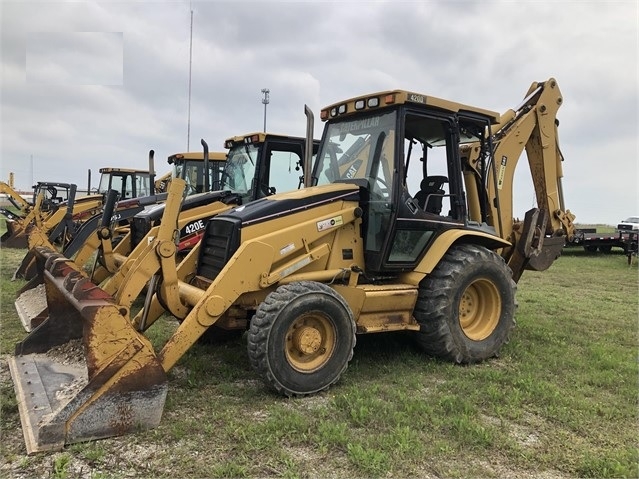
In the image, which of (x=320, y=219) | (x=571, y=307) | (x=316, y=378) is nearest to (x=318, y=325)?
(x=316, y=378)

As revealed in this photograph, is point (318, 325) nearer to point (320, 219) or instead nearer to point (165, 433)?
point (320, 219)

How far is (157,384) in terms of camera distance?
146 inches

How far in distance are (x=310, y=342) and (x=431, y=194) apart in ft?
7.67

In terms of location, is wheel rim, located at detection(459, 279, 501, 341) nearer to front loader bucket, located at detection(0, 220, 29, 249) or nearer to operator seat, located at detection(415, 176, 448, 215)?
operator seat, located at detection(415, 176, 448, 215)

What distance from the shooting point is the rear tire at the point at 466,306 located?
5.22m

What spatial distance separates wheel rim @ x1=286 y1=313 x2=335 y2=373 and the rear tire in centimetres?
118

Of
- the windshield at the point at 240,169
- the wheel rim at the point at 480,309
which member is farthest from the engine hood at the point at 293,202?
the windshield at the point at 240,169

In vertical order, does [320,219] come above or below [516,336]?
above

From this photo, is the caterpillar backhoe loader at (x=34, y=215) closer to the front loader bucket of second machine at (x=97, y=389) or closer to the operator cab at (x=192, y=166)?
the operator cab at (x=192, y=166)

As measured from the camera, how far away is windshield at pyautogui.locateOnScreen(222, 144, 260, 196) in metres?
8.34

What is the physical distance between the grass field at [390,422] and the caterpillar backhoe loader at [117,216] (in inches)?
90.6

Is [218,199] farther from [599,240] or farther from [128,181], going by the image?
[599,240]

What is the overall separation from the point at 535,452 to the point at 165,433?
8.28 ft

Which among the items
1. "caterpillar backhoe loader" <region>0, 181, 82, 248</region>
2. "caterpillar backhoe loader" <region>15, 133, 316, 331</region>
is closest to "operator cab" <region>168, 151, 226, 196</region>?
"caterpillar backhoe loader" <region>15, 133, 316, 331</region>
